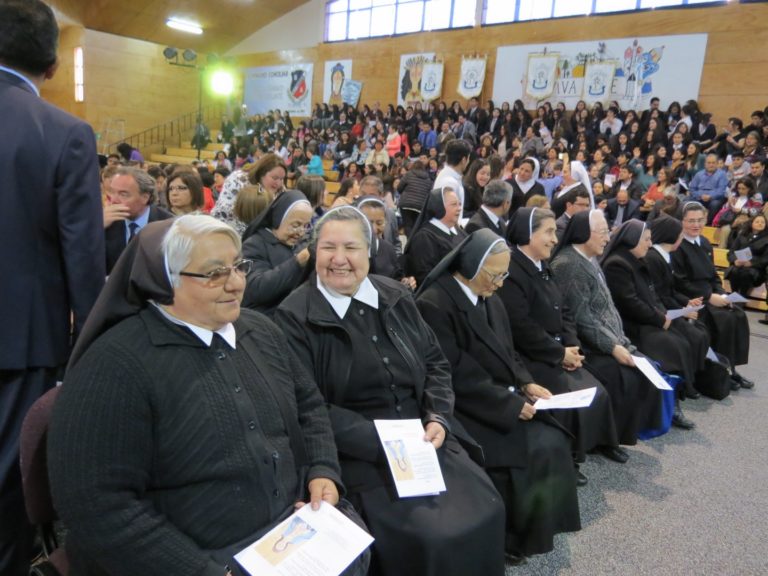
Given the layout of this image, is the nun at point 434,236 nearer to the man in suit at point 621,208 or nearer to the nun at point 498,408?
the nun at point 498,408

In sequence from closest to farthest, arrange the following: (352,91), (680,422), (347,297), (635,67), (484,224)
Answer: (347,297), (680,422), (484,224), (635,67), (352,91)

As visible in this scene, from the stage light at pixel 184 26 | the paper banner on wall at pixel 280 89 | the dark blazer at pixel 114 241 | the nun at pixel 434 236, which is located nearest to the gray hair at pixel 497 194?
the nun at pixel 434 236

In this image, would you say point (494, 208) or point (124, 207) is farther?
point (494, 208)

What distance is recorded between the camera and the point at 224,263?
4.91 ft

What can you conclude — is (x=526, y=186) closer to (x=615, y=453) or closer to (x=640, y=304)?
(x=640, y=304)

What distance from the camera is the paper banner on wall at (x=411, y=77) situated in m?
17.0

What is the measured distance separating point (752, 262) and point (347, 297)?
6.63 m

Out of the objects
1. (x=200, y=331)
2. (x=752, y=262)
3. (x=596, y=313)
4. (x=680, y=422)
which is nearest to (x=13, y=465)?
(x=200, y=331)

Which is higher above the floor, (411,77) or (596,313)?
(411,77)

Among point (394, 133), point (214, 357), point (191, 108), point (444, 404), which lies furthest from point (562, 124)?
point (191, 108)

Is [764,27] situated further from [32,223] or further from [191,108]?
[191,108]

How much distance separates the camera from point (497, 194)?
467 cm

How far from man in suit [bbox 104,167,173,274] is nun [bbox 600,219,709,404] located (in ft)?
10.8

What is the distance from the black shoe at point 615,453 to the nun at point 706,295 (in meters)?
2.08
